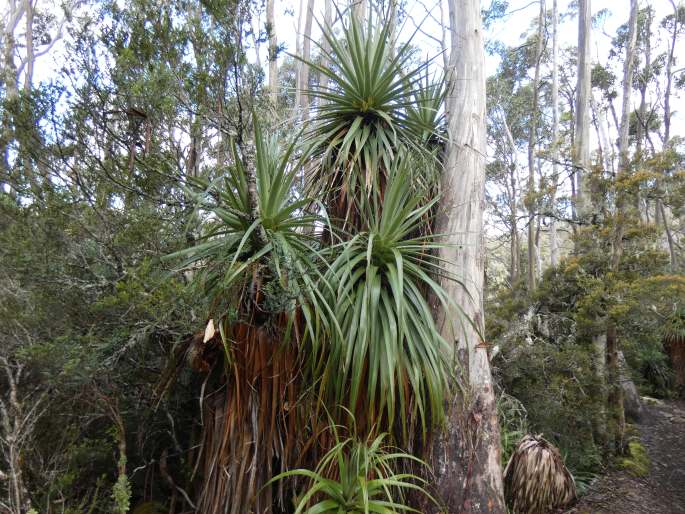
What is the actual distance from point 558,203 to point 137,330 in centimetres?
720

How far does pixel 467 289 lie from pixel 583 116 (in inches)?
282

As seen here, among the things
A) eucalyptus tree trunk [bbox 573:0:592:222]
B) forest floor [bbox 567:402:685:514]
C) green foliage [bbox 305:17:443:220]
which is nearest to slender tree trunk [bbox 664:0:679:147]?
eucalyptus tree trunk [bbox 573:0:592:222]

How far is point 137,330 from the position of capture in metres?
2.90

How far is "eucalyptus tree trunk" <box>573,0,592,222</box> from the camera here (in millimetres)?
7336

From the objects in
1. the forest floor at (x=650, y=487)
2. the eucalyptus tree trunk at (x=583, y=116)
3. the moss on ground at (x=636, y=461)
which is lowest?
the forest floor at (x=650, y=487)

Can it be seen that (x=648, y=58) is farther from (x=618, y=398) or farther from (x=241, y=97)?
(x=241, y=97)

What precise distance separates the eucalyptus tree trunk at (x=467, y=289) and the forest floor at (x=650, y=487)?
176 cm

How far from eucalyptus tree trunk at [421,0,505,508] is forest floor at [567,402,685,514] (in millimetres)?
1764

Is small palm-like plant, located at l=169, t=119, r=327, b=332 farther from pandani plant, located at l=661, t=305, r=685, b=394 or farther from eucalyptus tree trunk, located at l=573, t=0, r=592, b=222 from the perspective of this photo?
pandani plant, located at l=661, t=305, r=685, b=394

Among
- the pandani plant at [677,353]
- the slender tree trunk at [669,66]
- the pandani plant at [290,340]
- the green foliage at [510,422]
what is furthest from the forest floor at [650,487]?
the slender tree trunk at [669,66]

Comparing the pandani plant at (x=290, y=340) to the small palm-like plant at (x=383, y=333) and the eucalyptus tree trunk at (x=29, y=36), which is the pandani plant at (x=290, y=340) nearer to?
the small palm-like plant at (x=383, y=333)

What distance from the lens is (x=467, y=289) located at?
377cm

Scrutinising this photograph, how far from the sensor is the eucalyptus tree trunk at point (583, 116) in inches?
289

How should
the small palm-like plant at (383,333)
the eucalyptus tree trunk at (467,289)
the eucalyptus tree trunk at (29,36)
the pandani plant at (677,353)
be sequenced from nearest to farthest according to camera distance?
the small palm-like plant at (383,333)
the eucalyptus tree trunk at (467,289)
the pandani plant at (677,353)
the eucalyptus tree trunk at (29,36)
